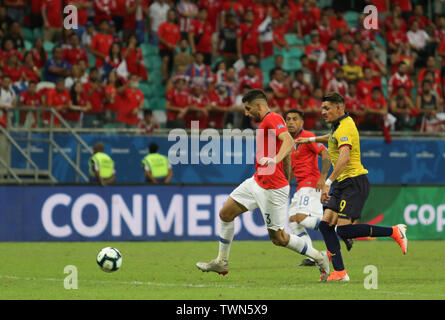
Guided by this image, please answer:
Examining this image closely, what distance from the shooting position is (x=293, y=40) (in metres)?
24.5

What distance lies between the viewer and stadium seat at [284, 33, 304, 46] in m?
24.4

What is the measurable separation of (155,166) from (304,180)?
660cm

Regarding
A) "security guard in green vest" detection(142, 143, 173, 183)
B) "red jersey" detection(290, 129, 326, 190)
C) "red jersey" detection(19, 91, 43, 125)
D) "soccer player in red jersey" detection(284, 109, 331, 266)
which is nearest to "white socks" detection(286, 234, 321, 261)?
"soccer player in red jersey" detection(284, 109, 331, 266)

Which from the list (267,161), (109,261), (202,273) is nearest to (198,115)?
(202,273)

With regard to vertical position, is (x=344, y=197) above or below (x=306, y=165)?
above

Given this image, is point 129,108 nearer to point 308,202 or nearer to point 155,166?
point 155,166

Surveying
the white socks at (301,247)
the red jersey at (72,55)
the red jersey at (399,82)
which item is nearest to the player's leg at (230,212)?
the white socks at (301,247)

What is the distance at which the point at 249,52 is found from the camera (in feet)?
76.8

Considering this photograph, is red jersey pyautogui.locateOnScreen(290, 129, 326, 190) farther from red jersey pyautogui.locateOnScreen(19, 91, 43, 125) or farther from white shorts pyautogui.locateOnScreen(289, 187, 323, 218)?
red jersey pyautogui.locateOnScreen(19, 91, 43, 125)

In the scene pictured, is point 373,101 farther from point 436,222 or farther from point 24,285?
point 24,285

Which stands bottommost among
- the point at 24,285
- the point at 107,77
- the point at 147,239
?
the point at 147,239

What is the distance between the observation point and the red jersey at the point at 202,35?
23016 millimetres

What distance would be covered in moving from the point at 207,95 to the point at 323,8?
5.99 metres
